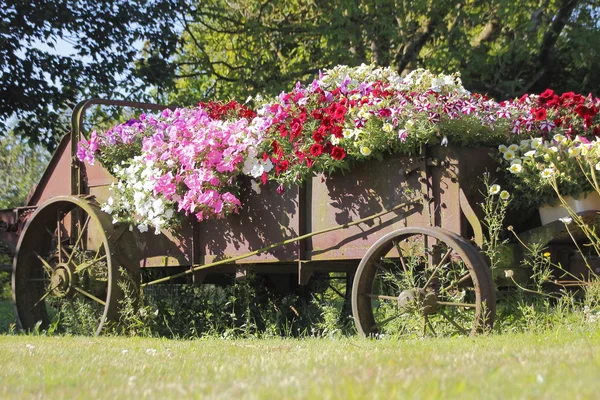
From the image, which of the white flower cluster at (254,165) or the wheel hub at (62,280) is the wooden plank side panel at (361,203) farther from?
the wheel hub at (62,280)

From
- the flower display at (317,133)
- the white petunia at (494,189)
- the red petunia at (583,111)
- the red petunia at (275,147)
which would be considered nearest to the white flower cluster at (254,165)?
the flower display at (317,133)

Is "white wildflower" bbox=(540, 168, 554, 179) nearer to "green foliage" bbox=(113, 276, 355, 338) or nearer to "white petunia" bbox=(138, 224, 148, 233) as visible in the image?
"green foliage" bbox=(113, 276, 355, 338)

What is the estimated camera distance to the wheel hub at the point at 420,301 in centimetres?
501

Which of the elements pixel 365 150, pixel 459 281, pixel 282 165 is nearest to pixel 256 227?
pixel 282 165

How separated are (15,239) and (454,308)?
15.4 ft

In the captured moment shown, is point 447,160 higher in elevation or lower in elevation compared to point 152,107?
lower

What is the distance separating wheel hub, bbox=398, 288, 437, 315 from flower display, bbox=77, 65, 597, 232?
0.85 meters

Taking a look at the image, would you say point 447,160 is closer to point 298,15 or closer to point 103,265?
point 103,265

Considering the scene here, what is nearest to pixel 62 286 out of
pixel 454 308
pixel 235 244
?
pixel 235 244

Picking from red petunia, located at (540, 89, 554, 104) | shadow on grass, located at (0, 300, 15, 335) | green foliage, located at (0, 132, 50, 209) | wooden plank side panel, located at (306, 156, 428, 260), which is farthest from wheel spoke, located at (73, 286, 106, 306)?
green foliage, located at (0, 132, 50, 209)

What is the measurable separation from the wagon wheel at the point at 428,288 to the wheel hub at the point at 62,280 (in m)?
2.70

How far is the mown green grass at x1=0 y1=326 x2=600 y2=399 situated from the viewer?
2590mm

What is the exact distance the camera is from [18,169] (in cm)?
1939

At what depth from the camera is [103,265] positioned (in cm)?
681
